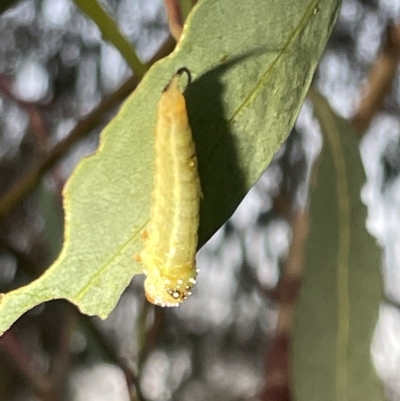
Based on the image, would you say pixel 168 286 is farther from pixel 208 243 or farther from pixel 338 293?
pixel 208 243

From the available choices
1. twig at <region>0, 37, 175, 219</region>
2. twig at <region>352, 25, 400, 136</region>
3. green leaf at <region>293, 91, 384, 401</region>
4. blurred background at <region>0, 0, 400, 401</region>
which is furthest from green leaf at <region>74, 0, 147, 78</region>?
blurred background at <region>0, 0, 400, 401</region>

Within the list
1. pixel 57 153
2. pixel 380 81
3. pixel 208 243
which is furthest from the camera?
pixel 208 243

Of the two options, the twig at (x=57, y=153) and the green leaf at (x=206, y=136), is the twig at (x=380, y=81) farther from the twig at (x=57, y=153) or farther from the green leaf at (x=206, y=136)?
the green leaf at (x=206, y=136)

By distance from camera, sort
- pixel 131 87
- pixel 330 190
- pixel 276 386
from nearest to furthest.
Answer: pixel 330 190 < pixel 131 87 < pixel 276 386

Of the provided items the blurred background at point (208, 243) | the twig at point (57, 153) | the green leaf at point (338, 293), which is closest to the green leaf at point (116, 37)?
the twig at point (57, 153)

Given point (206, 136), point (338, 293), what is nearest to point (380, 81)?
point (338, 293)

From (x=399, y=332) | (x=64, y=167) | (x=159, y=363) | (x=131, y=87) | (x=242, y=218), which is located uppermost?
(x=131, y=87)

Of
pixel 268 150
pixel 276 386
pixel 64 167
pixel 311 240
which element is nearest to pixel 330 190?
pixel 311 240

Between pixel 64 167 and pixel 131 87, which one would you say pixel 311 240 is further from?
pixel 64 167
